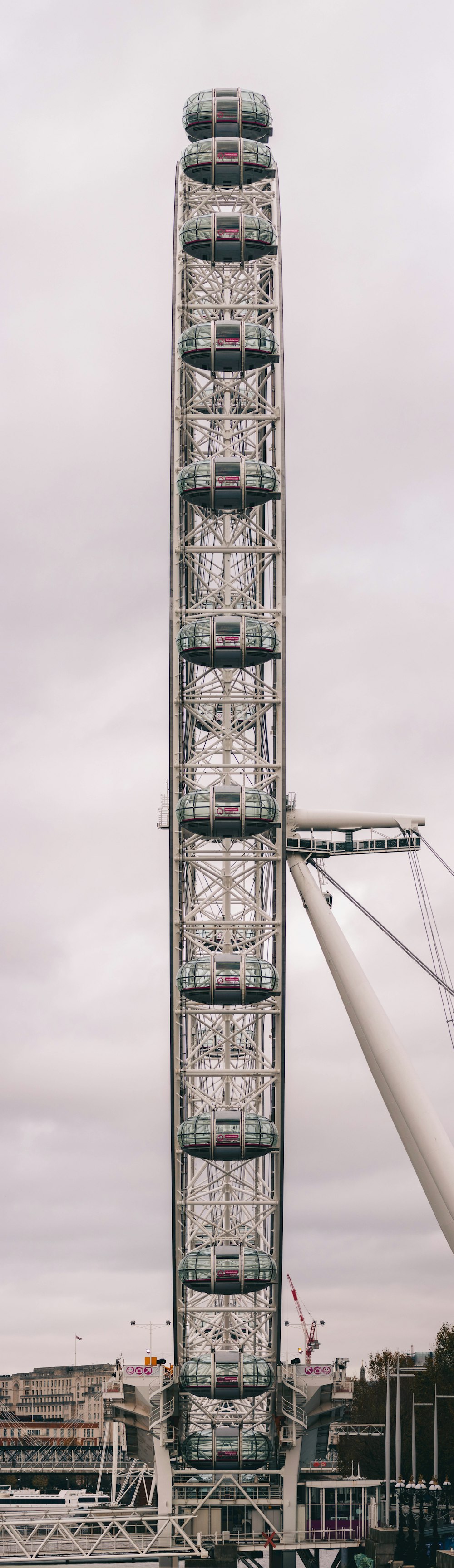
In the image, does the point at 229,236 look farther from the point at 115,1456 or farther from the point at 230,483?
the point at 115,1456

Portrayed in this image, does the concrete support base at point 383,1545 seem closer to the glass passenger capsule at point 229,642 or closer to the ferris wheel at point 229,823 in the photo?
the ferris wheel at point 229,823

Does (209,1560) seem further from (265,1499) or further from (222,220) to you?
(222,220)

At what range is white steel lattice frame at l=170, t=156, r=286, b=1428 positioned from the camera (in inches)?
3497

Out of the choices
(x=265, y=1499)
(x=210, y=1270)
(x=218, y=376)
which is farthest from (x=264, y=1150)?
(x=218, y=376)

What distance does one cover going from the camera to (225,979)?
86000 millimetres

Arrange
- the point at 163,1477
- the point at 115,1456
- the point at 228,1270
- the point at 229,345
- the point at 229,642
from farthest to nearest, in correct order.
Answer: the point at 115,1456
the point at 229,345
the point at 163,1477
the point at 229,642
the point at 228,1270

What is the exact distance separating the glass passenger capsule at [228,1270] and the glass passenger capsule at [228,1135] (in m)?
4.23

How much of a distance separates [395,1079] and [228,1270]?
2031 cm

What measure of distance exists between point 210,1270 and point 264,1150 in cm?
581

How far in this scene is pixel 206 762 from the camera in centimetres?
8938

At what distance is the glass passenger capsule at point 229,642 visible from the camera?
87562 mm

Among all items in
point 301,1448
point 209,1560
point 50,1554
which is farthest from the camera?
point 301,1448

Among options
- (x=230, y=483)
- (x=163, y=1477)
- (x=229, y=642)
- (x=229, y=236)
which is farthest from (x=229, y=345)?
(x=163, y=1477)

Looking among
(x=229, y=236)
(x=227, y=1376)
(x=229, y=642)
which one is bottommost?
(x=227, y=1376)
